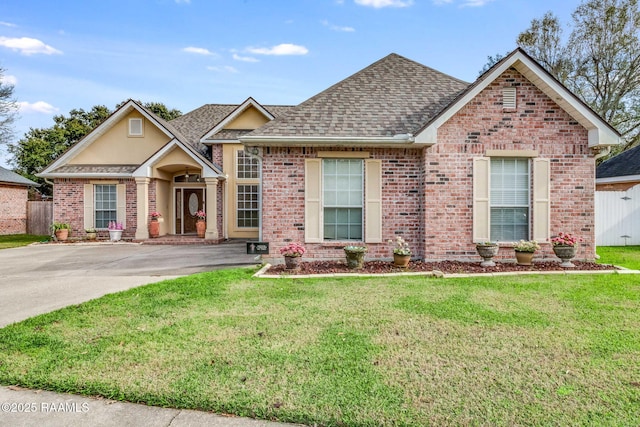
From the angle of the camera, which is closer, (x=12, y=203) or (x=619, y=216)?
(x=619, y=216)

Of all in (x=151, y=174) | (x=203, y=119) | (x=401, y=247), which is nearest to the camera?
(x=401, y=247)

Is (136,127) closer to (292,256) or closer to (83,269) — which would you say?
(83,269)

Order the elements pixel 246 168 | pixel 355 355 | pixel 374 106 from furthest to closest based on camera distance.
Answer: pixel 246 168 < pixel 374 106 < pixel 355 355

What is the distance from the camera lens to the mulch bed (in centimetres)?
789

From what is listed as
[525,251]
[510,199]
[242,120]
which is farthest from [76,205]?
[525,251]

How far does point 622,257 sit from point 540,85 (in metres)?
5.61

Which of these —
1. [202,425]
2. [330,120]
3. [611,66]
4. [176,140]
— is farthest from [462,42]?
[611,66]

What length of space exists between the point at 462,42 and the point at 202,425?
1295 centimetres

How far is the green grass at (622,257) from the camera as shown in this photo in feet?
29.2

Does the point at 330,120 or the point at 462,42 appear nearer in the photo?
the point at 330,120

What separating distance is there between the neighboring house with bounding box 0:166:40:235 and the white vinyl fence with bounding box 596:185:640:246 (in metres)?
29.3

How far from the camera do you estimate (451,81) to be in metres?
11.1

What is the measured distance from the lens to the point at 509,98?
8633 mm

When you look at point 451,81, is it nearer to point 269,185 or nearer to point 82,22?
point 269,185
